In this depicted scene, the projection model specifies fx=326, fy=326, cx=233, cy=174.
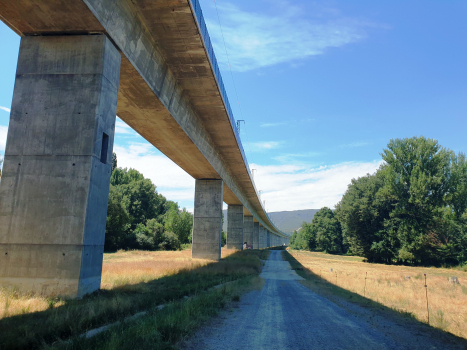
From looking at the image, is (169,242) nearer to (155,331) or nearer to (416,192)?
(416,192)

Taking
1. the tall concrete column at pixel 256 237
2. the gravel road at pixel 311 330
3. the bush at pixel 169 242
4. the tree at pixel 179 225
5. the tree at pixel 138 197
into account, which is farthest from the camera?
the tall concrete column at pixel 256 237

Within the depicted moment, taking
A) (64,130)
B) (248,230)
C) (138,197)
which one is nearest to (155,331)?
(64,130)

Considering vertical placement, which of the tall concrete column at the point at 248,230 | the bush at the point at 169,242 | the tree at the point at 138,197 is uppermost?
the tree at the point at 138,197

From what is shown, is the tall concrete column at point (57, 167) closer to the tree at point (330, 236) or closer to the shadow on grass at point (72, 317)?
the shadow on grass at point (72, 317)

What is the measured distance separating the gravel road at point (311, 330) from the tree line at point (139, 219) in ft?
125

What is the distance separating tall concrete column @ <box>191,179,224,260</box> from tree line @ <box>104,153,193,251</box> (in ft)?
58.0

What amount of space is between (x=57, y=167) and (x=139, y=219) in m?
53.8

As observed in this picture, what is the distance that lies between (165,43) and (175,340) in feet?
36.4

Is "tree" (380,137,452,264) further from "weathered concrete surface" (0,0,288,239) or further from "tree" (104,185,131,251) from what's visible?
"tree" (104,185,131,251)

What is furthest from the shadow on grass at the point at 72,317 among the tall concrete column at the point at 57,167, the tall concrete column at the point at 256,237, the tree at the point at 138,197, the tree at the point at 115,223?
the tall concrete column at the point at 256,237

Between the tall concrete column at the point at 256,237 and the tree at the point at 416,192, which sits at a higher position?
the tree at the point at 416,192

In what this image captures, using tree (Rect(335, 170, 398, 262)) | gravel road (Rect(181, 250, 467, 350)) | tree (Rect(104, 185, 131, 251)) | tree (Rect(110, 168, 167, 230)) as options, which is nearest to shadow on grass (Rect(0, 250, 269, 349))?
gravel road (Rect(181, 250, 467, 350))

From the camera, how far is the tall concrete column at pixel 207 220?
30766 mm

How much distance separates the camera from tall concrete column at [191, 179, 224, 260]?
1211 inches
